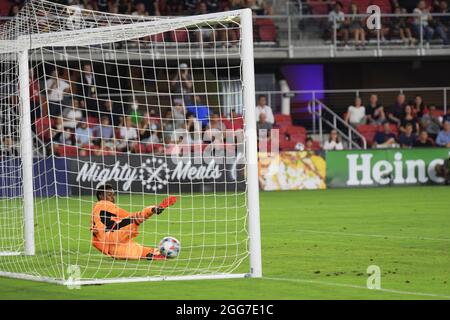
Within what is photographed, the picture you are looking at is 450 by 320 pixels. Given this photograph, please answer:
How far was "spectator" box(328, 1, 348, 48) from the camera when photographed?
3222 cm

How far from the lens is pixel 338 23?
32.7 meters

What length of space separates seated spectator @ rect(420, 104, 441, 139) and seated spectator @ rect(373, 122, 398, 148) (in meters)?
1.26

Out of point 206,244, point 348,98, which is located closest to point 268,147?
point 348,98

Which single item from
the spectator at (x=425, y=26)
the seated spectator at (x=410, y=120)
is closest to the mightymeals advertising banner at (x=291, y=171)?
the seated spectator at (x=410, y=120)

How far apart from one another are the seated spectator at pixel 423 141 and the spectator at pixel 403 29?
3.89 metres

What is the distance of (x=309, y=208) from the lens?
2205 centimetres

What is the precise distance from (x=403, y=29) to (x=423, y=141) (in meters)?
4.57

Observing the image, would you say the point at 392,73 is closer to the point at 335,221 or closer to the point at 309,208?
the point at 309,208

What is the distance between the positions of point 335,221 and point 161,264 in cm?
693

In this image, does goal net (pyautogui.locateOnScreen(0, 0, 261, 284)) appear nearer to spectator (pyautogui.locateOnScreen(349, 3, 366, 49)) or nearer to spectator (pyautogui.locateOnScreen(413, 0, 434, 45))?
spectator (pyautogui.locateOnScreen(349, 3, 366, 49))

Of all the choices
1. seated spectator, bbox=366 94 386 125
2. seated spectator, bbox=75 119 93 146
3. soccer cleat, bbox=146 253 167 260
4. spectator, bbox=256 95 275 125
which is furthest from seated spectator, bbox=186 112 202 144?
soccer cleat, bbox=146 253 167 260

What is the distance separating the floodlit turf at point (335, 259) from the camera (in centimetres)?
995

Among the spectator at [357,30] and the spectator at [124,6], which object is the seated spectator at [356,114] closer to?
the spectator at [357,30]

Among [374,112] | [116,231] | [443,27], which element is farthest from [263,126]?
[116,231]
